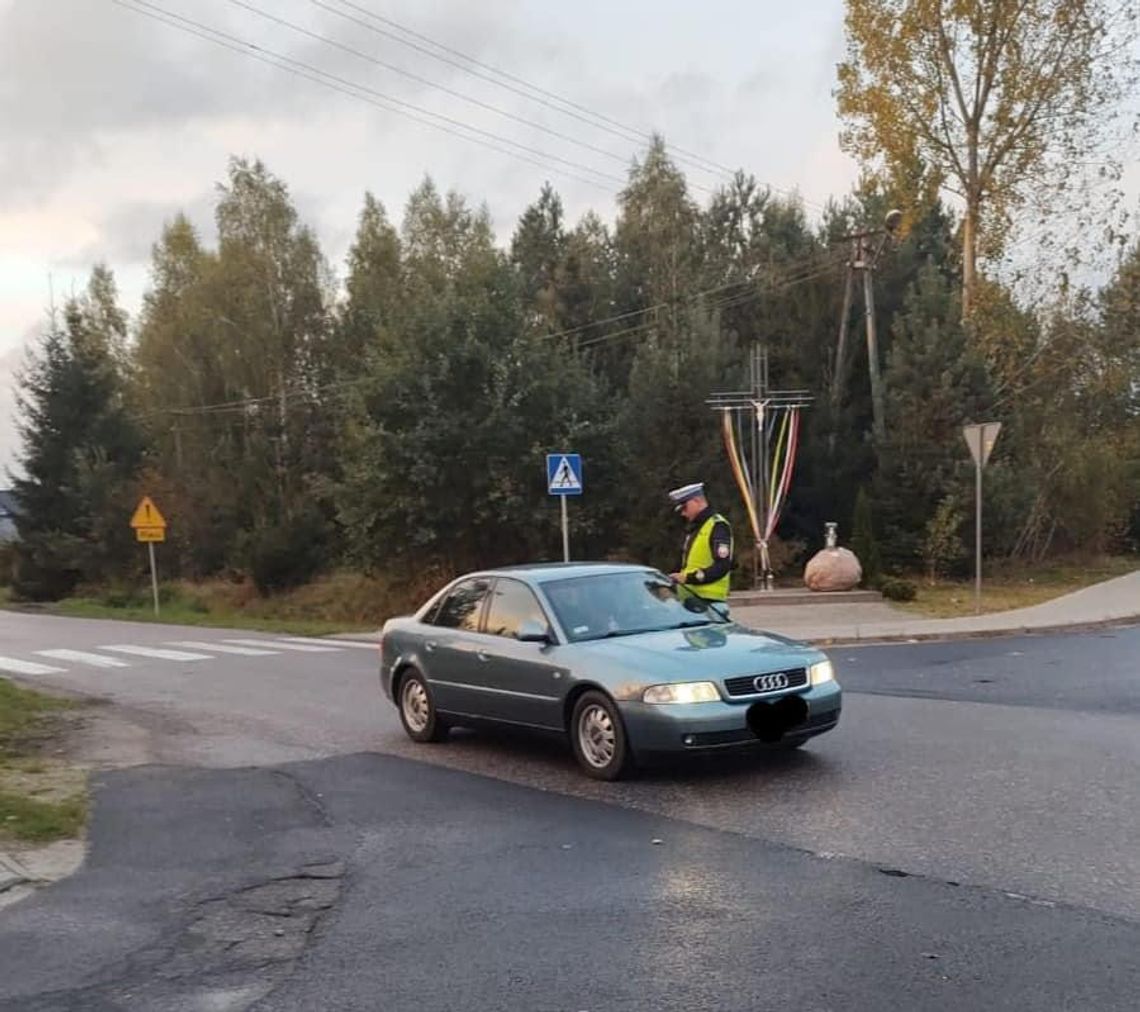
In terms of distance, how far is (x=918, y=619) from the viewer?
20172mm

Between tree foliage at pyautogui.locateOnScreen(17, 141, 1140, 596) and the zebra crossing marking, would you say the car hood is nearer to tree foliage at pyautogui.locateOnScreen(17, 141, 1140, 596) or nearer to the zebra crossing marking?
the zebra crossing marking

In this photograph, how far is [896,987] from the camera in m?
4.42

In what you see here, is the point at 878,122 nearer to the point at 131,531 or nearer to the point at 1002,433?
the point at 1002,433

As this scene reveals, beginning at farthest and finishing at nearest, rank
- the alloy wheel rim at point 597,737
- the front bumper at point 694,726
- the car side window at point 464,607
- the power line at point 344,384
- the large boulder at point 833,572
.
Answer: the power line at point 344,384 → the large boulder at point 833,572 → the car side window at point 464,607 → the alloy wheel rim at point 597,737 → the front bumper at point 694,726

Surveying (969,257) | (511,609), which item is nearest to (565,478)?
(511,609)

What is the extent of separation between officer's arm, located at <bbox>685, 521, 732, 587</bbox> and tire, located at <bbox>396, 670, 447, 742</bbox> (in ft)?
7.86

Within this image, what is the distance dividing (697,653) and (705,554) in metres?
2.32

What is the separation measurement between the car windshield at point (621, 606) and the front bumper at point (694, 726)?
996 mm

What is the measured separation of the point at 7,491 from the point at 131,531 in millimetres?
5403

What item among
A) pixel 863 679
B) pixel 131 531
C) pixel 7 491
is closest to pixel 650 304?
pixel 131 531

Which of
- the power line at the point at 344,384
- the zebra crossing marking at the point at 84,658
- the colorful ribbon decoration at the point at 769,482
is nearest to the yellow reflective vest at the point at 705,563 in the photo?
the zebra crossing marking at the point at 84,658

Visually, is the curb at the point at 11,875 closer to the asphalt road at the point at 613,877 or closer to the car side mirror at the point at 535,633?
the asphalt road at the point at 613,877

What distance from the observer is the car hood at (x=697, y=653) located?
8047mm

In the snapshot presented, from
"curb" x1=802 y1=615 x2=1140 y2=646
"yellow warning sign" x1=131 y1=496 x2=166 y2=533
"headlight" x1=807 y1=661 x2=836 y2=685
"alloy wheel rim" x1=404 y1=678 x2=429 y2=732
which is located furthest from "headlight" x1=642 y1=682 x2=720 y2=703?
"yellow warning sign" x1=131 y1=496 x2=166 y2=533
